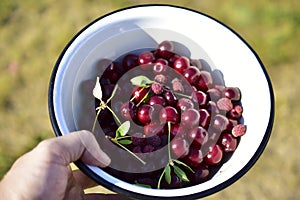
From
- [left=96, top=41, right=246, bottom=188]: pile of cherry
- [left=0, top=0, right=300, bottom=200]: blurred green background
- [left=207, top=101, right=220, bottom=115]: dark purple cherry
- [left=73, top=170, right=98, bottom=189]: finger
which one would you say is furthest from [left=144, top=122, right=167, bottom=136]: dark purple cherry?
[left=0, top=0, right=300, bottom=200]: blurred green background

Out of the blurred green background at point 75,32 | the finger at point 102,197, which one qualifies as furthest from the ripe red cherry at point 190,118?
the blurred green background at point 75,32

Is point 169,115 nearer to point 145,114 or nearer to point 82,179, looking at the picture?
point 145,114

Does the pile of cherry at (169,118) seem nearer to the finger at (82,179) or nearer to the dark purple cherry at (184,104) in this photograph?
the dark purple cherry at (184,104)

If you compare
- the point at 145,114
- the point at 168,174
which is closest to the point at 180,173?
the point at 168,174

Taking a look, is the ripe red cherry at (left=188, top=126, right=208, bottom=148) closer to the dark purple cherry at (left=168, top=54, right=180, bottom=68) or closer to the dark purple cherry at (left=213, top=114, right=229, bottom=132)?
the dark purple cherry at (left=213, top=114, right=229, bottom=132)

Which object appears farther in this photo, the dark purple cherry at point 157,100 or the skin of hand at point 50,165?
the dark purple cherry at point 157,100

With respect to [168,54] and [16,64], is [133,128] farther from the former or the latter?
[16,64]

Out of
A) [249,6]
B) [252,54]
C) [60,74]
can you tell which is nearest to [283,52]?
[249,6]
